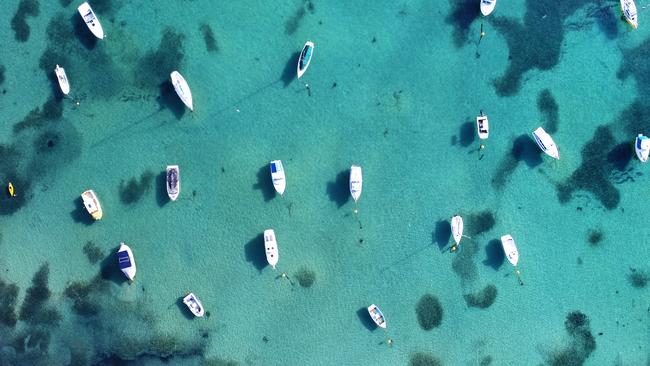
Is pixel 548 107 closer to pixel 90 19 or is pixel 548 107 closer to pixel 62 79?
pixel 90 19

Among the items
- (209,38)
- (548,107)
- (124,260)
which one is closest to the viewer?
(124,260)

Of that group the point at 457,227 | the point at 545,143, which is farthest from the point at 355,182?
the point at 545,143

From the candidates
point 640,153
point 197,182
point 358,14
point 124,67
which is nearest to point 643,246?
point 640,153

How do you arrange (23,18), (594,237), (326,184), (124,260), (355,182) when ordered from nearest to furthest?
(124,260) < (355,182) < (23,18) < (326,184) < (594,237)

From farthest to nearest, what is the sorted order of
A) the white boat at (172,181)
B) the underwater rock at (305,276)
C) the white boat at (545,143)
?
the underwater rock at (305,276) < the white boat at (545,143) < the white boat at (172,181)

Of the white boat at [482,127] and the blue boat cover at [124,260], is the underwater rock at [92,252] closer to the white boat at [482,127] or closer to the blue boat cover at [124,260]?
the blue boat cover at [124,260]

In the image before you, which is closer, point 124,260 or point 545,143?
point 124,260

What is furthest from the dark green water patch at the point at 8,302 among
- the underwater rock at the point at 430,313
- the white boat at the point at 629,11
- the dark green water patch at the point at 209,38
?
the white boat at the point at 629,11
